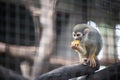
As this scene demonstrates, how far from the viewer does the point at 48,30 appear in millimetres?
2178

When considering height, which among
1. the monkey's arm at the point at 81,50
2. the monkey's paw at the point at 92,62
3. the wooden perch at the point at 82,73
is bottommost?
the wooden perch at the point at 82,73

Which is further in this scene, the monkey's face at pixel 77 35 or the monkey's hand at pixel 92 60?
the monkey's face at pixel 77 35

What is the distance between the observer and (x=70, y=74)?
1.41 meters

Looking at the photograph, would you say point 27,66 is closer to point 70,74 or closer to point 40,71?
point 40,71

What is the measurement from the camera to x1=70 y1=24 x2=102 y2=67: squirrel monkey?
182cm

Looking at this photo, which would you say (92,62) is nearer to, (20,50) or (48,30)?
(48,30)

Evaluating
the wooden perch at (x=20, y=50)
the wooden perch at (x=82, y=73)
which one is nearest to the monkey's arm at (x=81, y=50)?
the wooden perch at (x=82, y=73)

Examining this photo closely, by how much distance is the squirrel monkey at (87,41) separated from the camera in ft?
5.96

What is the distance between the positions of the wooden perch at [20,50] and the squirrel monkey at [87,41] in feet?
1.61

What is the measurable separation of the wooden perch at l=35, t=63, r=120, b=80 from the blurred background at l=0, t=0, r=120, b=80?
0.40m

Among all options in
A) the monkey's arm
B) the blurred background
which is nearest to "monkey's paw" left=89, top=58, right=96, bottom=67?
the monkey's arm

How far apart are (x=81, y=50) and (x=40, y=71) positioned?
0.45 meters

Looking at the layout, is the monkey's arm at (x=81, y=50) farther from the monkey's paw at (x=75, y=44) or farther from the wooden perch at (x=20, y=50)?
the wooden perch at (x=20, y=50)

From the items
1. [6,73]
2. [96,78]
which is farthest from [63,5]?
[96,78]
